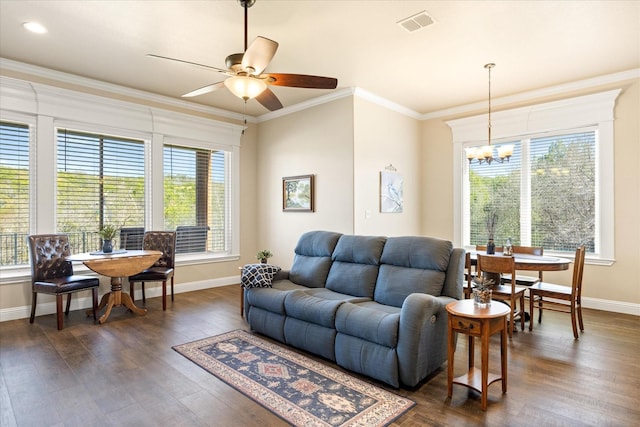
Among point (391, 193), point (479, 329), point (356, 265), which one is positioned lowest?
point (479, 329)

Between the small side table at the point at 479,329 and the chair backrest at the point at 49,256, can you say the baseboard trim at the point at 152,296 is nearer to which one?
the chair backrest at the point at 49,256

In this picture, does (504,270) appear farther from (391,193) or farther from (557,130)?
(557,130)

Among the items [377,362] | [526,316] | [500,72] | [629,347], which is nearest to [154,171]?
[377,362]

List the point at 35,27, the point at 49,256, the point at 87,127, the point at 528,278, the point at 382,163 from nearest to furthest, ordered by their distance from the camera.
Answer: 1. the point at 35,27
2. the point at 49,256
3. the point at 528,278
4. the point at 87,127
5. the point at 382,163

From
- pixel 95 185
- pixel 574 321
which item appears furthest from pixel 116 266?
pixel 574 321

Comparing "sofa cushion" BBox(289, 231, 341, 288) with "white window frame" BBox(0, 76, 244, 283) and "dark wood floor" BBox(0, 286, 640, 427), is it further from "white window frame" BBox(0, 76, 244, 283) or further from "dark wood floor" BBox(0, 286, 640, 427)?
"white window frame" BBox(0, 76, 244, 283)

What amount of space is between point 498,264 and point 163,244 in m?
4.04

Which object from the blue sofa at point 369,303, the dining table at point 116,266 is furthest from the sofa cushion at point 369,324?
the dining table at point 116,266

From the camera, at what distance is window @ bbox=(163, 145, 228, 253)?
17.4 feet

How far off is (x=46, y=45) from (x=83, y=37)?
52 centimetres

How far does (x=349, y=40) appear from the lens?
3.44 metres

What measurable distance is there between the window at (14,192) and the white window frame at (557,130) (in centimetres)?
570

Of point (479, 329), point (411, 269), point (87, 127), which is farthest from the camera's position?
point (87, 127)

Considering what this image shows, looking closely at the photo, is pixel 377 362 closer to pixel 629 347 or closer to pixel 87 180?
pixel 629 347
